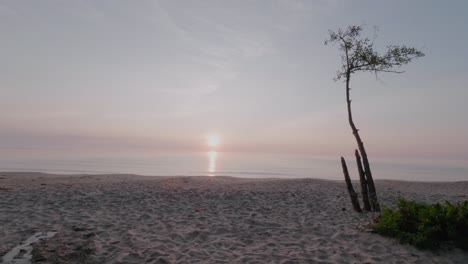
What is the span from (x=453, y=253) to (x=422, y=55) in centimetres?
907

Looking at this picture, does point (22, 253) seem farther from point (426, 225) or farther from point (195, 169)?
point (195, 169)

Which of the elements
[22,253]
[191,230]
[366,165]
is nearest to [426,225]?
[366,165]

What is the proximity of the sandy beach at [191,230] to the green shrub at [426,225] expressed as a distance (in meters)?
0.30

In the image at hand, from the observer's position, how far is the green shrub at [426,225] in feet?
29.5

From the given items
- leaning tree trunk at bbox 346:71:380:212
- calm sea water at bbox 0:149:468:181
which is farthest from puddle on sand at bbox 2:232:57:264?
calm sea water at bbox 0:149:468:181

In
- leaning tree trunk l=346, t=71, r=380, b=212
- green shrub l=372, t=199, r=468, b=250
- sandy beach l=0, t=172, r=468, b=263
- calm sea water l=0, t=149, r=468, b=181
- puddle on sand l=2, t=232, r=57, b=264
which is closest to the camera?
puddle on sand l=2, t=232, r=57, b=264

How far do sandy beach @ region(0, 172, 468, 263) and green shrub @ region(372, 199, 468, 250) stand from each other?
12.0 inches

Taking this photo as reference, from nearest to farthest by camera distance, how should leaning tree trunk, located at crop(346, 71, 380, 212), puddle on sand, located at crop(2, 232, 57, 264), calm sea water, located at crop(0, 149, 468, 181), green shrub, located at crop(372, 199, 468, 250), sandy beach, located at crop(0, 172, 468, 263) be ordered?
puddle on sand, located at crop(2, 232, 57, 264) → sandy beach, located at crop(0, 172, 468, 263) → green shrub, located at crop(372, 199, 468, 250) → leaning tree trunk, located at crop(346, 71, 380, 212) → calm sea water, located at crop(0, 149, 468, 181)

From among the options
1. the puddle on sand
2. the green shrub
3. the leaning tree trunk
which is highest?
the leaning tree trunk

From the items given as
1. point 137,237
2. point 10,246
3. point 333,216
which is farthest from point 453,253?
point 10,246

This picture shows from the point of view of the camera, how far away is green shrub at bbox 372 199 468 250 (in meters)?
8.99

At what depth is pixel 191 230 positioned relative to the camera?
10.3 meters

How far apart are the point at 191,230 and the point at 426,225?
6.79 m

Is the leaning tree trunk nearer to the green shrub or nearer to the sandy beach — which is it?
the sandy beach
